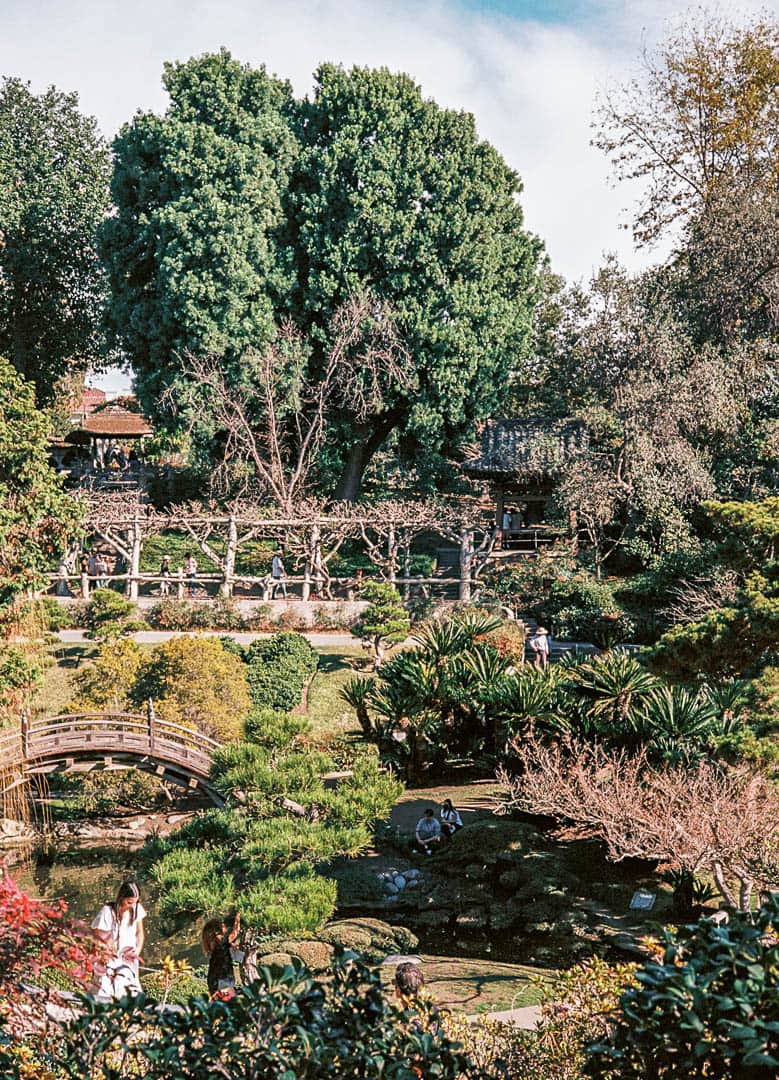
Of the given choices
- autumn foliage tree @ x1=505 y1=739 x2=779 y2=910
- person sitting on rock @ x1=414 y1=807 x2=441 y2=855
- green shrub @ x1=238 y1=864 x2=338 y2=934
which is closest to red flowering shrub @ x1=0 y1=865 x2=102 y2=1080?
green shrub @ x1=238 y1=864 x2=338 y2=934

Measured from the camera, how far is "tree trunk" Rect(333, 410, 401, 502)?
28.1 m

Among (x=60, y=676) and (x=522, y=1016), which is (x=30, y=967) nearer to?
(x=522, y=1016)

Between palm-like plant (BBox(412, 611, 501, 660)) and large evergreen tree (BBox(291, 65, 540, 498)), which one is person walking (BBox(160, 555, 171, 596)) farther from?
palm-like plant (BBox(412, 611, 501, 660))

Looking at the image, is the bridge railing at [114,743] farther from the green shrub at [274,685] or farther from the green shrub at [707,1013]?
the green shrub at [707,1013]

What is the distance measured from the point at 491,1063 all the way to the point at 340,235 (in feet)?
77.5

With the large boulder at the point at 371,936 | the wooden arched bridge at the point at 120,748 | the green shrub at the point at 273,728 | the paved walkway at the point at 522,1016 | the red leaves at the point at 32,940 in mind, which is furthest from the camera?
the wooden arched bridge at the point at 120,748

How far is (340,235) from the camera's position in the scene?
2614 centimetres

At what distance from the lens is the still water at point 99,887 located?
13086 millimetres

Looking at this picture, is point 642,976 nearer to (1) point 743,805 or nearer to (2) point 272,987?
(2) point 272,987

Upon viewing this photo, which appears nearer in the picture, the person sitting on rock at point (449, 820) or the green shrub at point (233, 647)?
the person sitting on rock at point (449, 820)

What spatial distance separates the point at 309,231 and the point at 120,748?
15707mm

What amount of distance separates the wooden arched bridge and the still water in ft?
4.92

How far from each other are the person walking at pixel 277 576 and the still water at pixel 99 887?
8.09 m

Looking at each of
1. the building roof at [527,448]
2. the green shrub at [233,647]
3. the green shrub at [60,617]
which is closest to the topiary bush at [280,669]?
the green shrub at [233,647]
